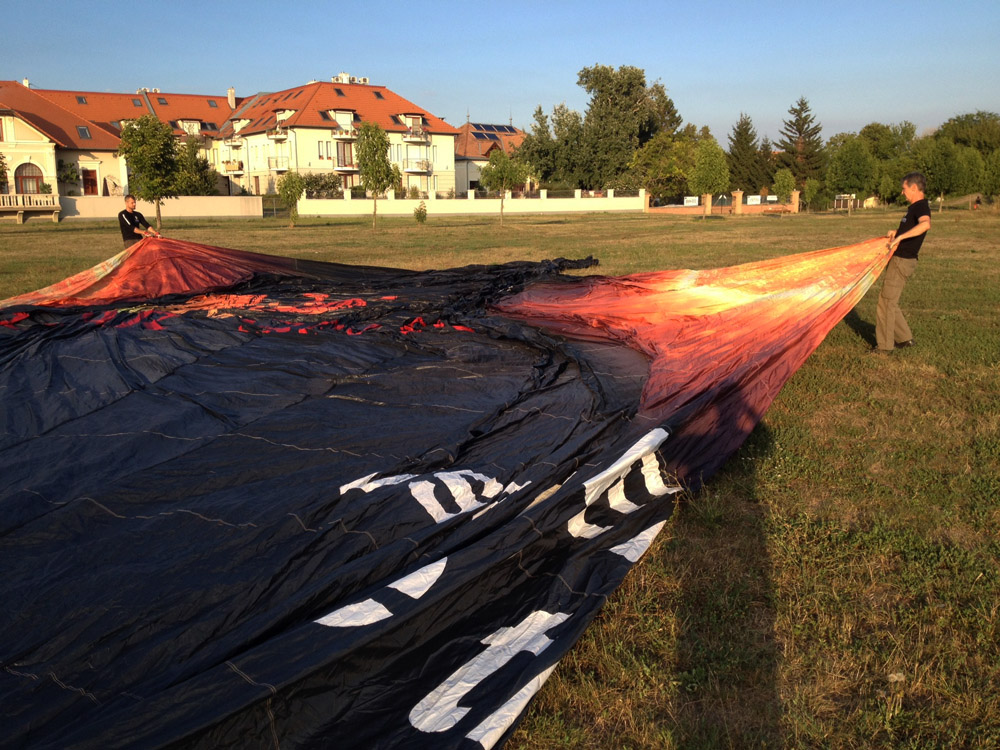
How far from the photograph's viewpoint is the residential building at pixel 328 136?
5203 cm

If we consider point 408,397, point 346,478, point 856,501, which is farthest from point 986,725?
point 408,397

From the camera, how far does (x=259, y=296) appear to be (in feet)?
26.3

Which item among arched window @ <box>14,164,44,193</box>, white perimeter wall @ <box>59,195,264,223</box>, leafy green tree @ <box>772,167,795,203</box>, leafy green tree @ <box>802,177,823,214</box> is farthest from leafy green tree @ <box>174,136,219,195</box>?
leafy green tree @ <box>802,177,823,214</box>

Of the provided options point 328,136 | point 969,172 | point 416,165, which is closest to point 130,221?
point 328,136

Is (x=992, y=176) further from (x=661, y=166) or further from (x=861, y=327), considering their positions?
(x=861, y=327)

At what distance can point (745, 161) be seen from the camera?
211 ft

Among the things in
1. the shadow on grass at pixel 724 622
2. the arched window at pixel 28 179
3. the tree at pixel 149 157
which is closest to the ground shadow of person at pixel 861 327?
the shadow on grass at pixel 724 622

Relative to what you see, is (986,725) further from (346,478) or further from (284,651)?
(346,478)

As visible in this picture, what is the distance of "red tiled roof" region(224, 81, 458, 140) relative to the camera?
2058 inches

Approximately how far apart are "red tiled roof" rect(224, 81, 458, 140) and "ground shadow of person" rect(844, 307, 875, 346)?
156ft

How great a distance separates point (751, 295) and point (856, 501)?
2.59 m

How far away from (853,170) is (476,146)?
108 feet

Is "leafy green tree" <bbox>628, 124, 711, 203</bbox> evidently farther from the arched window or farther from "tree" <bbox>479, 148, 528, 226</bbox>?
the arched window

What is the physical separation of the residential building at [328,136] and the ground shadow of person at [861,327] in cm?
4793
